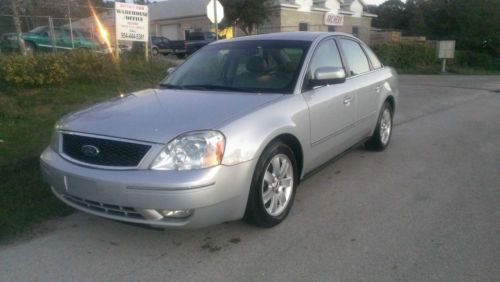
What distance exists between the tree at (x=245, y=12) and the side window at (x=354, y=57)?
24111mm

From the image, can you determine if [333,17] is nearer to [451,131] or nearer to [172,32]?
[172,32]

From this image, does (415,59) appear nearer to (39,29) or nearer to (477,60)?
(477,60)

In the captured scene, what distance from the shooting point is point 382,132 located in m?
6.27

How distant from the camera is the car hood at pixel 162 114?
3295mm

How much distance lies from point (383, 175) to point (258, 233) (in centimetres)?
214

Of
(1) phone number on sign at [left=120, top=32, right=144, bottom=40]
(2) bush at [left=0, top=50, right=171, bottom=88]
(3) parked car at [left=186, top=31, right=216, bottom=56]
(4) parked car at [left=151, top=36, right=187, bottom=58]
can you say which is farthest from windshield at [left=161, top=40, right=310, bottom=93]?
(4) parked car at [left=151, top=36, right=187, bottom=58]

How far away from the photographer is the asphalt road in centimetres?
317

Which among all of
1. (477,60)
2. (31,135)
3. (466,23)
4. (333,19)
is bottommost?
(477,60)

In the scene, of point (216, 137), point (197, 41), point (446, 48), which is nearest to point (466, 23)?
point (446, 48)

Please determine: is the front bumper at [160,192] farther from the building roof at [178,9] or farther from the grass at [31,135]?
the building roof at [178,9]

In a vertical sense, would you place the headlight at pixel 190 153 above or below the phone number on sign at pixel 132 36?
below

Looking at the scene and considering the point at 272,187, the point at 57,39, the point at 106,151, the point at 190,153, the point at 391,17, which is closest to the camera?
the point at 190,153

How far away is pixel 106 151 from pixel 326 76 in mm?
2054

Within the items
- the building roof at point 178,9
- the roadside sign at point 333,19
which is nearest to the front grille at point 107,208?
the building roof at point 178,9
